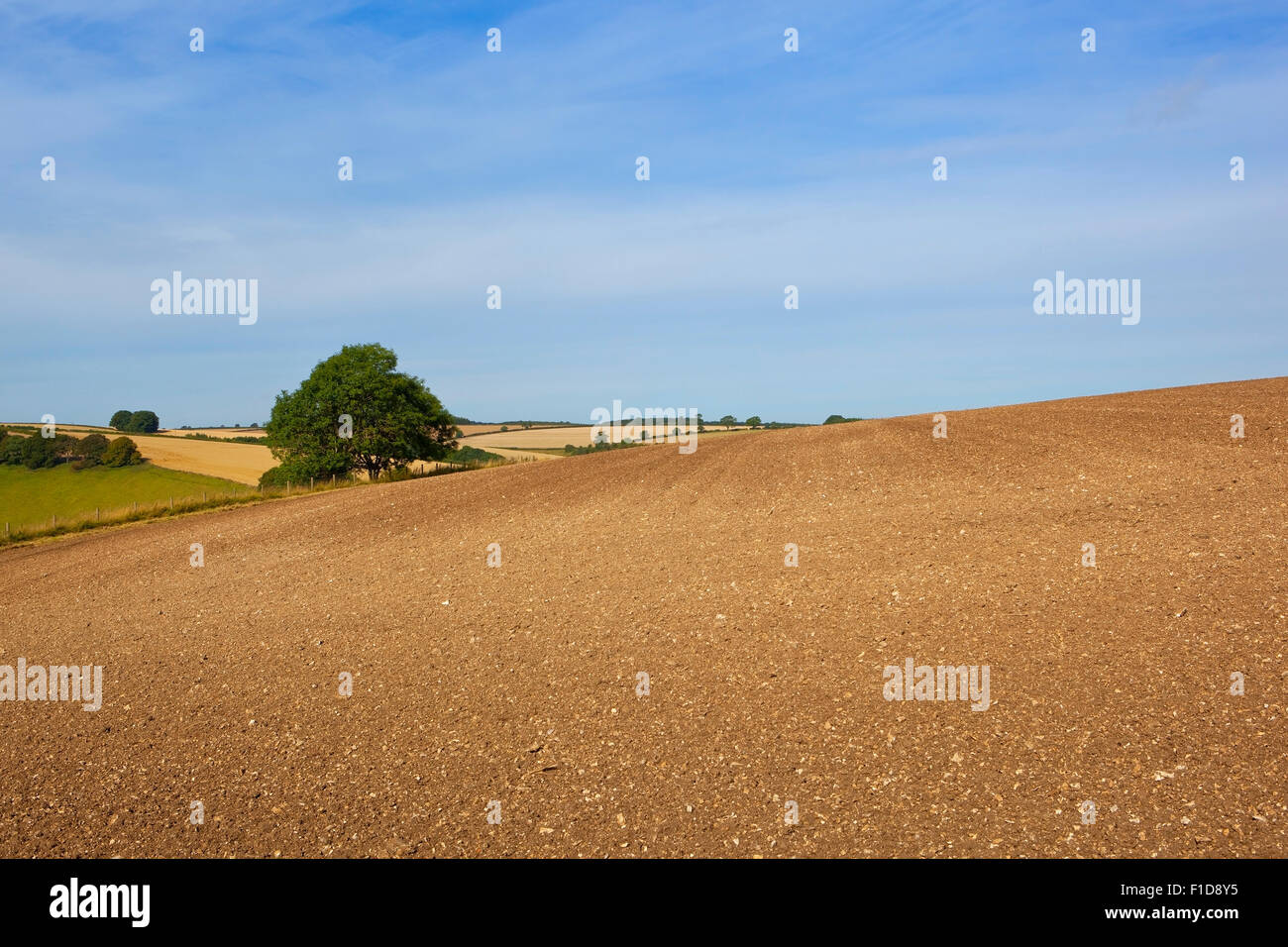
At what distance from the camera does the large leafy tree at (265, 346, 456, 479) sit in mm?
60344

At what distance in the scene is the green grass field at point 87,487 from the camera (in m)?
69.9

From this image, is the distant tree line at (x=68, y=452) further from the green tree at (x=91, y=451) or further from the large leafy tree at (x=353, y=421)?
the large leafy tree at (x=353, y=421)

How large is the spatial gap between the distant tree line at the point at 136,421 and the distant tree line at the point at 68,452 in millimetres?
A: 29560

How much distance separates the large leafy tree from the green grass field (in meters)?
10.2

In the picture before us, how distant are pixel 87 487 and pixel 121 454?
831 cm

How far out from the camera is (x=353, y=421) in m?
61.0

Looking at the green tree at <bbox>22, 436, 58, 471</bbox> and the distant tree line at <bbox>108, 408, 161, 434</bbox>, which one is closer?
the green tree at <bbox>22, 436, 58, 471</bbox>

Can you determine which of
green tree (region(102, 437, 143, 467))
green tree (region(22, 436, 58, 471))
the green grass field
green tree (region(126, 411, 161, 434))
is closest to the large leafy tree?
the green grass field

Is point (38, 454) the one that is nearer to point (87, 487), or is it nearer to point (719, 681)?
point (87, 487)

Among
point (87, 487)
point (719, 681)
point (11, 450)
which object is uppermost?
point (11, 450)

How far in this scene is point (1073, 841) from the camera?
314 inches

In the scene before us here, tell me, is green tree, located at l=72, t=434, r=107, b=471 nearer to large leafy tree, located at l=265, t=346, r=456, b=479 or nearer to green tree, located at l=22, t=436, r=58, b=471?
green tree, located at l=22, t=436, r=58, b=471

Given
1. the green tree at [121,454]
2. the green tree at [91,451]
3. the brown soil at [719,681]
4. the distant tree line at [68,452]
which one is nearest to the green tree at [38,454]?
the distant tree line at [68,452]

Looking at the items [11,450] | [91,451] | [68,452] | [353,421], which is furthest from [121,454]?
[353,421]
